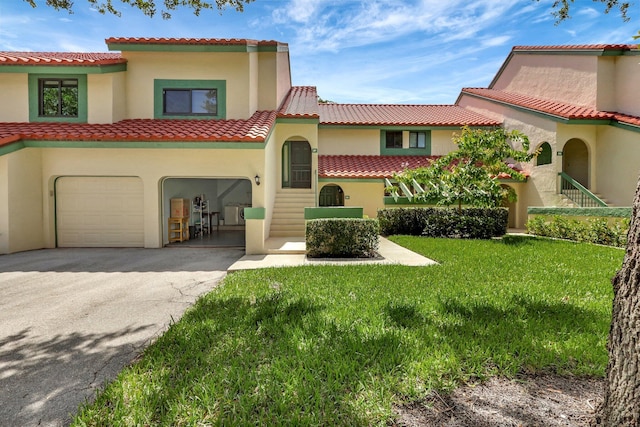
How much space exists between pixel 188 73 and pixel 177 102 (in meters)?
1.35

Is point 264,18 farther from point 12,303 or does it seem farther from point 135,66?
point 12,303

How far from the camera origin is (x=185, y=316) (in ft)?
14.7

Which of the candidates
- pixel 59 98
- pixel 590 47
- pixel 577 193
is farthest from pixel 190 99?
pixel 590 47

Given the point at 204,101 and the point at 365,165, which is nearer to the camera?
the point at 204,101

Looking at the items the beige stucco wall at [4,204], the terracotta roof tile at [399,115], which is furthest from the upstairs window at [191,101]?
the terracotta roof tile at [399,115]

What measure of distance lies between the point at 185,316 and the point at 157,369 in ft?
4.83

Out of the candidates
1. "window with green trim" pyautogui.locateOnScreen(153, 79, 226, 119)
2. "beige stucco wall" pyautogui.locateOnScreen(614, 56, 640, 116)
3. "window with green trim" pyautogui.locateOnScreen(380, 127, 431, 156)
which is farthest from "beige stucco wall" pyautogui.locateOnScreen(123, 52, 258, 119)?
"beige stucco wall" pyautogui.locateOnScreen(614, 56, 640, 116)

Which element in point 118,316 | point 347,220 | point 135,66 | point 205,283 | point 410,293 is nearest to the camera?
point 118,316

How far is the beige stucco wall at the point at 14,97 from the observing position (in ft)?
40.6

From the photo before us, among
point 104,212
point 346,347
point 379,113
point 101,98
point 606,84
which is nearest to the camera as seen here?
point 346,347

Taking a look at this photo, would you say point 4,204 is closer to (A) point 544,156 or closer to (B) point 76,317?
(B) point 76,317

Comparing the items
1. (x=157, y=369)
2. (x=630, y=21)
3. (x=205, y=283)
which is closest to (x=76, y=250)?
(x=205, y=283)

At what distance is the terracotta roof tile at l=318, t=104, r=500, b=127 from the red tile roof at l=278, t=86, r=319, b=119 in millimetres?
1548

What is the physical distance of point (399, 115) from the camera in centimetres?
2136
